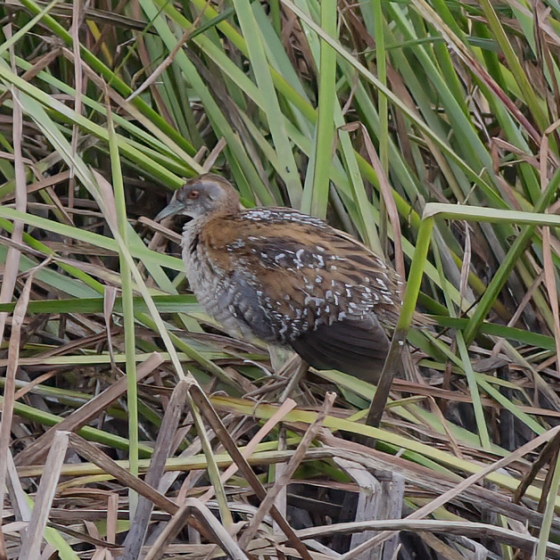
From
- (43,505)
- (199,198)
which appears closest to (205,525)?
(43,505)

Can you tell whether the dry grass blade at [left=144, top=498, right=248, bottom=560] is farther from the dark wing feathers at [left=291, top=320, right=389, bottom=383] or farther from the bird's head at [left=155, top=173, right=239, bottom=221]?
the bird's head at [left=155, top=173, right=239, bottom=221]

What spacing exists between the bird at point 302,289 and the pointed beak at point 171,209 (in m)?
0.20

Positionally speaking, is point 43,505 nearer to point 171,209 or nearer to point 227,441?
point 227,441

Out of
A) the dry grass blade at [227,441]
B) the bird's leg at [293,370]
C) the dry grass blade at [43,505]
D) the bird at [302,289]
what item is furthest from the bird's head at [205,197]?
the dry grass blade at [43,505]

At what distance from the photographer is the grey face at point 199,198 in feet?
9.50

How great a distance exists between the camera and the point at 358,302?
2688 millimetres

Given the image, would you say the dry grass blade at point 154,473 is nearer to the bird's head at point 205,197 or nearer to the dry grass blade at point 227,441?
the dry grass blade at point 227,441

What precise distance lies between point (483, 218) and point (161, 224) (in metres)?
1.76

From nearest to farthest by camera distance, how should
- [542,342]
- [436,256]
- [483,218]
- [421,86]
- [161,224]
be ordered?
[483,218], [542,342], [436,256], [421,86], [161,224]

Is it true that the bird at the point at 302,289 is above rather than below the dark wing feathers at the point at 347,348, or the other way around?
above

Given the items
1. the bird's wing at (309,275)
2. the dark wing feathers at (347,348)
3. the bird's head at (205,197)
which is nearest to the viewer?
the dark wing feathers at (347,348)

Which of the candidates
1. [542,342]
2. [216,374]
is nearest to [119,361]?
[216,374]

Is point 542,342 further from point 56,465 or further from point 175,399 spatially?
point 56,465

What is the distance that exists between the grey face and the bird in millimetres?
153
